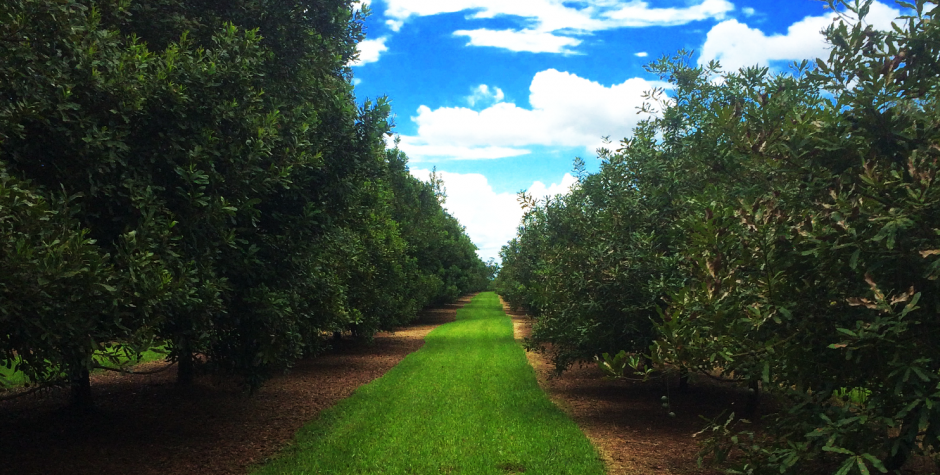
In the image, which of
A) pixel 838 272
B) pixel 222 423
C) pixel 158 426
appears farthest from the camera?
pixel 222 423

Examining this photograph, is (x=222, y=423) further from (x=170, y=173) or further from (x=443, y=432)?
(x=170, y=173)

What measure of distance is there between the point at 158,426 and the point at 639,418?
363 inches

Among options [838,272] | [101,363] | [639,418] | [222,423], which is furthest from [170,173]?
[101,363]

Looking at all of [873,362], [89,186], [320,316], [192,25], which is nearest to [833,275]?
[873,362]

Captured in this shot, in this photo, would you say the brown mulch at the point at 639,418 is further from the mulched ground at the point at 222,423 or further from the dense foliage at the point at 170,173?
the dense foliage at the point at 170,173

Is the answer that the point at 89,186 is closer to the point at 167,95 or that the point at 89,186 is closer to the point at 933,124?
the point at 167,95

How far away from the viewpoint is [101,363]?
1688cm

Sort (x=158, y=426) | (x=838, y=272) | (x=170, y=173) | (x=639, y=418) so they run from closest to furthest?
(x=838, y=272), (x=170, y=173), (x=158, y=426), (x=639, y=418)

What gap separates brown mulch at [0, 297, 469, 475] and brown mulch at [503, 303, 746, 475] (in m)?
5.49

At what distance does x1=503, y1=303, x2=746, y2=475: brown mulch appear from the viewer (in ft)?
31.4

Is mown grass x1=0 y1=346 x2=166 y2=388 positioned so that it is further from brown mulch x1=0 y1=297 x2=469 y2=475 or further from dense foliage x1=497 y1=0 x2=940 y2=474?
dense foliage x1=497 y1=0 x2=940 y2=474

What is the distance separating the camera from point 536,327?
15.6 m

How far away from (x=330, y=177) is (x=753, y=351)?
26.3 feet

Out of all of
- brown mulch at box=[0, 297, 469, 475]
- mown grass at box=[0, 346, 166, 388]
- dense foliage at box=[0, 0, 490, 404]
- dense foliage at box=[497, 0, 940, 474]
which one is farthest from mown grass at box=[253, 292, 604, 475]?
dense foliage at box=[497, 0, 940, 474]
